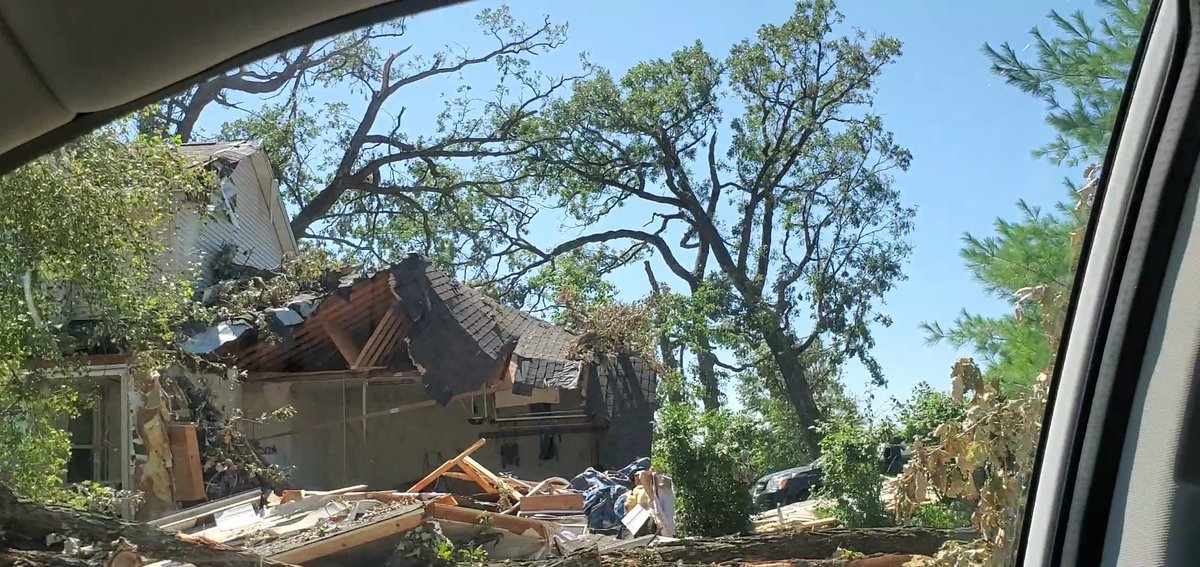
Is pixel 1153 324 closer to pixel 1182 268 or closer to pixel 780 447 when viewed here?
pixel 1182 268

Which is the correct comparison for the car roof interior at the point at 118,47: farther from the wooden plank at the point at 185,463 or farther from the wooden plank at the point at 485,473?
the wooden plank at the point at 185,463

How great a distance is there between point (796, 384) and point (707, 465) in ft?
1.93

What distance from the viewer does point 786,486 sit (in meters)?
4.11

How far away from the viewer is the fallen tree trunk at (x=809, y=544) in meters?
3.35

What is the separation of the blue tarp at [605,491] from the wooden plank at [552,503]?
40 millimetres

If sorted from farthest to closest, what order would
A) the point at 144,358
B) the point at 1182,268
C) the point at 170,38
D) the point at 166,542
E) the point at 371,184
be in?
the point at 371,184, the point at 144,358, the point at 166,542, the point at 170,38, the point at 1182,268

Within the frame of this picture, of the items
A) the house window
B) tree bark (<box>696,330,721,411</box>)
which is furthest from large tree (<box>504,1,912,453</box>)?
the house window

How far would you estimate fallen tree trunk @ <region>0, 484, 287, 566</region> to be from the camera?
4.07 metres

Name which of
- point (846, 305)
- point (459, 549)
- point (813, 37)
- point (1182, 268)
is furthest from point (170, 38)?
point (813, 37)

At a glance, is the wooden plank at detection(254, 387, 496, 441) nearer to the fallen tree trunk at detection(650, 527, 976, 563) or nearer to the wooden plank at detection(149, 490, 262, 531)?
the wooden plank at detection(149, 490, 262, 531)

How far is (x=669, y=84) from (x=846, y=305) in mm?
1627

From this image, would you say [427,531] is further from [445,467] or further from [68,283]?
[68,283]

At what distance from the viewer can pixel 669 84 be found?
5160 mm

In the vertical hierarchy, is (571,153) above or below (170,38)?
above
